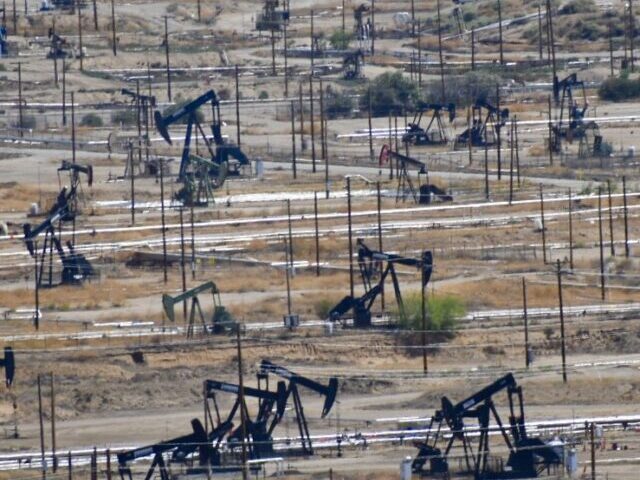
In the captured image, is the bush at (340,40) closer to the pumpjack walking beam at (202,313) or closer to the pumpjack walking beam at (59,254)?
the pumpjack walking beam at (59,254)

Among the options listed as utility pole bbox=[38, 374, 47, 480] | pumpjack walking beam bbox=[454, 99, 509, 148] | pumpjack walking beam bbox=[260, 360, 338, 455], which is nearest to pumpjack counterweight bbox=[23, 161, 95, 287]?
pumpjack walking beam bbox=[260, 360, 338, 455]

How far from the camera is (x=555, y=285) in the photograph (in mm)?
50219

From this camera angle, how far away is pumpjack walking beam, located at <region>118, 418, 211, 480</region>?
35.7 m

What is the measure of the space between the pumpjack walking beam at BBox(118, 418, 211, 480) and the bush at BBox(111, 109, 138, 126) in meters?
49.2

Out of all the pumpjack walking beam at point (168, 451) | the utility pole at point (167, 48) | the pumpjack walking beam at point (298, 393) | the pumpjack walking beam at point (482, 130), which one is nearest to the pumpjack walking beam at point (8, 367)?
the pumpjack walking beam at point (298, 393)

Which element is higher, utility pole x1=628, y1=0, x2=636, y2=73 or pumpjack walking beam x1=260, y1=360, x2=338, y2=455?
utility pole x1=628, y1=0, x2=636, y2=73

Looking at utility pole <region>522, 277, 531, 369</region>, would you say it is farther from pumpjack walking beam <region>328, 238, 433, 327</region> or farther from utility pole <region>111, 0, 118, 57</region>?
utility pole <region>111, 0, 118, 57</region>

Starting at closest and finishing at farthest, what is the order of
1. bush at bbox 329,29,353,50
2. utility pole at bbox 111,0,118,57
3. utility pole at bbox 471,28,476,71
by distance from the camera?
utility pole at bbox 471,28,476,71, utility pole at bbox 111,0,118,57, bush at bbox 329,29,353,50

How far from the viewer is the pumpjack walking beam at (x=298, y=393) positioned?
124 ft

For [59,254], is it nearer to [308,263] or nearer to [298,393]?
[308,263]

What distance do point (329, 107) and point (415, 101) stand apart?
8.70ft

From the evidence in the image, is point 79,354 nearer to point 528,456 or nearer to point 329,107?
point 528,456

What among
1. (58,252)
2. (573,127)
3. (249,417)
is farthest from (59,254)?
(573,127)

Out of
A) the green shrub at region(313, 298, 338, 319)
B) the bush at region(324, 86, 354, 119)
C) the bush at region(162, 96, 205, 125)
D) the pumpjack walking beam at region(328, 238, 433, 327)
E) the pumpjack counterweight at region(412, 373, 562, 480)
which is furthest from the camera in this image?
the bush at region(324, 86, 354, 119)
